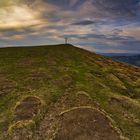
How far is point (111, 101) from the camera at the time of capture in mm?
56656

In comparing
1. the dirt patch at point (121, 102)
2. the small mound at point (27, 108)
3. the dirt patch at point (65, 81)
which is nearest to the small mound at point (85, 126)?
the small mound at point (27, 108)

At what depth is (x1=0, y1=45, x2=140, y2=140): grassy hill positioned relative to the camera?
41.9 m

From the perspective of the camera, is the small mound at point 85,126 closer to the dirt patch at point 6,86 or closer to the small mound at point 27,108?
the small mound at point 27,108

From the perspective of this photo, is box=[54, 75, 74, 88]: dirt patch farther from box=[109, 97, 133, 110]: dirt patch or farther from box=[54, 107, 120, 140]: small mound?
box=[54, 107, 120, 140]: small mound

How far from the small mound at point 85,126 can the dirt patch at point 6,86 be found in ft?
59.9

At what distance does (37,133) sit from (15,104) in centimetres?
1210

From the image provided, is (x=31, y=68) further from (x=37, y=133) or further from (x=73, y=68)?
(x=37, y=133)

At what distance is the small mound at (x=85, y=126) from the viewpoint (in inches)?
1596

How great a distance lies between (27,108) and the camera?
49562mm

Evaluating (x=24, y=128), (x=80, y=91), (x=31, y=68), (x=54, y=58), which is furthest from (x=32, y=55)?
(x=24, y=128)

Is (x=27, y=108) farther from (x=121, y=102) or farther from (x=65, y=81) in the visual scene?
(x=121, y=102)

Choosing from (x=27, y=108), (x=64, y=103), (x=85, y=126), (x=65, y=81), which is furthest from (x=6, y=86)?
(x=85, y=126)

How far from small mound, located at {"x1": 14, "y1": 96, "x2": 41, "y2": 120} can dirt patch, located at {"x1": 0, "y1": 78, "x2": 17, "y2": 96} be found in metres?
7.42

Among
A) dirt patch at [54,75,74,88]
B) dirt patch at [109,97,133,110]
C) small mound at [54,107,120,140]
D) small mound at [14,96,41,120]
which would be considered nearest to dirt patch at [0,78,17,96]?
small mound at [14,96,41,120]
